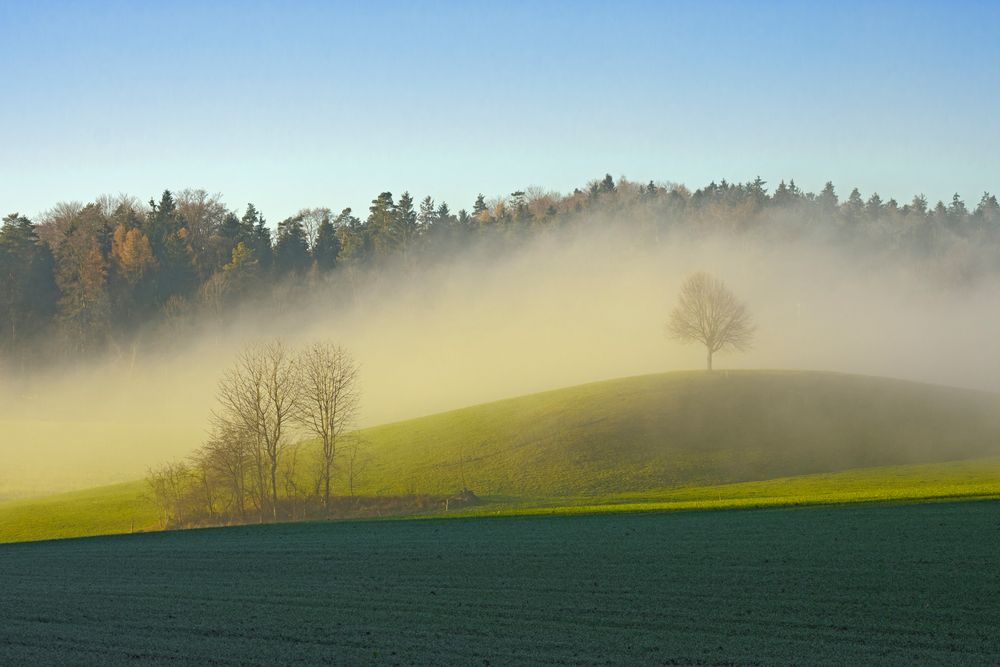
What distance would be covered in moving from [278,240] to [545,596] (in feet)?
507

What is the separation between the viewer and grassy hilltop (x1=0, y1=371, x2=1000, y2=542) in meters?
52.6

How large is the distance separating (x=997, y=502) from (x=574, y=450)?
33.7m

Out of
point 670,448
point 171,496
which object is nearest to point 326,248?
point 670,448

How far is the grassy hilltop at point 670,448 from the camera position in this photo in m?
52.6

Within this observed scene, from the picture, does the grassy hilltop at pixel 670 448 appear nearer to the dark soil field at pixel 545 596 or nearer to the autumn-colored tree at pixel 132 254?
the dark soil field at pixel 545 596

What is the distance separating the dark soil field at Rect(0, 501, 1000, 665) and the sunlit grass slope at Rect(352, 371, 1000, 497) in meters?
27.6

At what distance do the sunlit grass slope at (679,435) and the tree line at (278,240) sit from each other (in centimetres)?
7792

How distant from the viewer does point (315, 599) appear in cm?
1988

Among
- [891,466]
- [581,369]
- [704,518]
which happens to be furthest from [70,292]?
[704,518]

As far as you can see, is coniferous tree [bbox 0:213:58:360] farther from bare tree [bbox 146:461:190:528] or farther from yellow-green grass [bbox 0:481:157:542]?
bare tree [bbox 146:461:190:528]

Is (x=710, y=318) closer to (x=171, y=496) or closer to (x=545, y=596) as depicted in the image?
(x=171, y=496)

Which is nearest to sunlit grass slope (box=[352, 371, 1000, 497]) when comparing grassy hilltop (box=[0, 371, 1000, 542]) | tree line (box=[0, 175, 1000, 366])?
grassy hilltop (box=[0, 371, 1000, 542])

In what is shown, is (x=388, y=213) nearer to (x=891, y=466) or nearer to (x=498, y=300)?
(x=498, y=300)

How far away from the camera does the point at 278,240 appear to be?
167000mm
